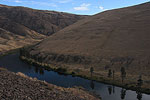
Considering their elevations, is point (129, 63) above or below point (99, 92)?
above

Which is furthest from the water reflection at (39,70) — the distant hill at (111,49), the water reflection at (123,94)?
the water reflection at (123,94)

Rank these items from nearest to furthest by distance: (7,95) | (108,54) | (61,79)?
(7,95), (61,79), (108,54)

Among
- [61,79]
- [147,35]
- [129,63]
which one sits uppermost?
[147,35]

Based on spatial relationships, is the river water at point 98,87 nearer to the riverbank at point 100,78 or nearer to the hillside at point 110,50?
the riverbank at point 100,78

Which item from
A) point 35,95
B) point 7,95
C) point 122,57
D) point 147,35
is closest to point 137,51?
point 122,57

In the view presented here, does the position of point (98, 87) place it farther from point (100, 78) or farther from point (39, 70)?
point (39, 70)

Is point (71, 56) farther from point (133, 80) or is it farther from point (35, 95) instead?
point (35, 95)

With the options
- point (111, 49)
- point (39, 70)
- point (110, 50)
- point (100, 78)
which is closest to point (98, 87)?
point (100, 78)

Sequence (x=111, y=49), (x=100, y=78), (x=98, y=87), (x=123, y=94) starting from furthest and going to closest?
(x=111, y=49) → (x=100, y=78) → (x=98, y=87) → (x=123, y=94)

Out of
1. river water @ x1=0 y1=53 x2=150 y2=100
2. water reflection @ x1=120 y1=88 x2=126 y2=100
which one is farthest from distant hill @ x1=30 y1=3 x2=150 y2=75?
water reflection @ x1=120 y1=88 x2=126 y2=100

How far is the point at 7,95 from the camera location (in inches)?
1037

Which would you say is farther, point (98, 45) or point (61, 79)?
point (98, 45)

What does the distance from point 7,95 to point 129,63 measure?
179 feet

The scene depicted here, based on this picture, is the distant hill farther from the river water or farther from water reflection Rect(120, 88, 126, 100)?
water reflection Rect(120, 88, 126, 100)
